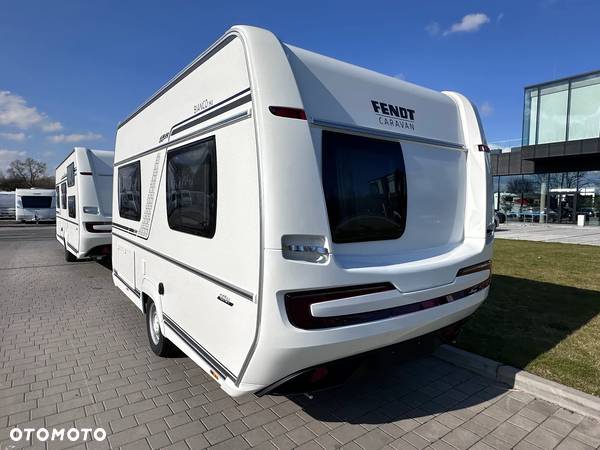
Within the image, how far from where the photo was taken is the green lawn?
3818 mm

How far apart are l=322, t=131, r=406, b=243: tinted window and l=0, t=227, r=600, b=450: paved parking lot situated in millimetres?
1047

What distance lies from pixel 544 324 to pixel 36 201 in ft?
108

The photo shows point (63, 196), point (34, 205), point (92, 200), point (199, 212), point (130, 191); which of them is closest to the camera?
point (199, 212)

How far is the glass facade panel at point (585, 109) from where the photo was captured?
821 inches

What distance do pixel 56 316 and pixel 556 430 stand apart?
632cm

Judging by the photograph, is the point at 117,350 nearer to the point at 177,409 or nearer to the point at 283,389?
the point at 177,409

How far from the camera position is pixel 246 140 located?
249cm

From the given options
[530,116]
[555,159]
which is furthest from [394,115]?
[530,116]

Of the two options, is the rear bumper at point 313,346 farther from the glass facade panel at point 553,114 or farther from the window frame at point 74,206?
Answer: the glass facade panel at point 553,114

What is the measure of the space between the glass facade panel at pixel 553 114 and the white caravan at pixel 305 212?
23026 mm

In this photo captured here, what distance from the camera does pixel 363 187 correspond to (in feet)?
9.44

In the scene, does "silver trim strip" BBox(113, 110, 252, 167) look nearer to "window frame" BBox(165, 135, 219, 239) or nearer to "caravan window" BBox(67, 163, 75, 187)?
"window frame" BBox(165, 135, 219, 239)

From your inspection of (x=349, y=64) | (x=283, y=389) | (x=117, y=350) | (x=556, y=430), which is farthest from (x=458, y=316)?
(x=117, y=350)

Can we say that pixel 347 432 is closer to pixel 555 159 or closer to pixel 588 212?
pixel 555 159
